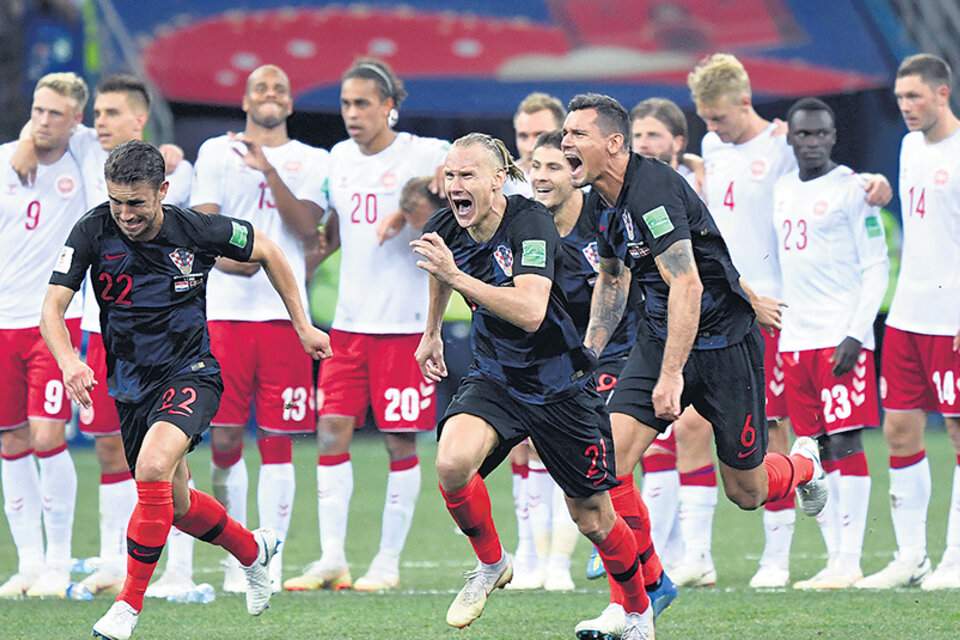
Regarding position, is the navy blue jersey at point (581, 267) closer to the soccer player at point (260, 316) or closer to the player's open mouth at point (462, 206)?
the soccer player at point (260, 316)

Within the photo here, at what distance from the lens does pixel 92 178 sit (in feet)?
28.0

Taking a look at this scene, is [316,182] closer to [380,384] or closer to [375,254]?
[375,254]

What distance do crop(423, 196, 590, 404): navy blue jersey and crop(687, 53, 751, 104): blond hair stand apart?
258cm

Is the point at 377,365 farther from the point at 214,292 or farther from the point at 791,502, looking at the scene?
the point at 791,502

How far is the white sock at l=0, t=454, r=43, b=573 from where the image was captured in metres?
8.36

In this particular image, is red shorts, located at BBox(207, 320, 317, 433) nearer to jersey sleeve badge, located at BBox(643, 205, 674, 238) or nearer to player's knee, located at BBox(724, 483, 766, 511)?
player's knee, located at BBox(724, 483, 766, 511)

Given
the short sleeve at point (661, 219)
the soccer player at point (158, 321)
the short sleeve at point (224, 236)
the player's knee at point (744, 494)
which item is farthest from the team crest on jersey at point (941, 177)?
the short sleeve at point (224, 236)

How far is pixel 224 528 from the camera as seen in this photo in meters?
6.88

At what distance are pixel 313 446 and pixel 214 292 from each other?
7687mm

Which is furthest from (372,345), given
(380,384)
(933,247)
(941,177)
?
(941,177)

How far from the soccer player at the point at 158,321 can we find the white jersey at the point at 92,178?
Result: 172cm

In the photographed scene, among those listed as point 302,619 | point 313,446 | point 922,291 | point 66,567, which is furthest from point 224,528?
point 313,446

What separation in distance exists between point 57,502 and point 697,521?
11.8 ft

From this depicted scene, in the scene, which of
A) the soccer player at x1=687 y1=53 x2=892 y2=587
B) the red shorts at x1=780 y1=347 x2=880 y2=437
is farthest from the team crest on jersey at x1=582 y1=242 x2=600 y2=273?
the red shorts at x1=780 y1=347 x2=880 y2=437
